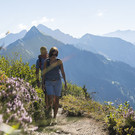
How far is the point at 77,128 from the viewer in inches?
171

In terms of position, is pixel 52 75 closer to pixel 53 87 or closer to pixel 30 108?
pixel 53 87

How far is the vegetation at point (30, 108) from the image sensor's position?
2031 mm

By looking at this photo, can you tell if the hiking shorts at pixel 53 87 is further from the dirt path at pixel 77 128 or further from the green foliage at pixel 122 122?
the green foliage at pixel 122 122

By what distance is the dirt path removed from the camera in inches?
157

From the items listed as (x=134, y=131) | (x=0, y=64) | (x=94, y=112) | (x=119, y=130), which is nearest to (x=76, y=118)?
(x=94, y=112)

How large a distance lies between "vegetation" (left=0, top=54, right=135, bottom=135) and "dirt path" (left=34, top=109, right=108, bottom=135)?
227 millimetres

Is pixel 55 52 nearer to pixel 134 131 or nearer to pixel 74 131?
pixel 74 131

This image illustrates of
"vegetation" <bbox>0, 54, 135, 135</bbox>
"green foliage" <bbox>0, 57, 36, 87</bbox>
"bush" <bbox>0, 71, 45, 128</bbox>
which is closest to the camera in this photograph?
"bush" <bbox>0, 71, 45, 128</bbox>

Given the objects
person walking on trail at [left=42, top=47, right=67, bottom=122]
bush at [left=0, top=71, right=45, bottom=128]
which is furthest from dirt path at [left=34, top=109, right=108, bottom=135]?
bush at [left=0, top=71, right=45, bottom=128]

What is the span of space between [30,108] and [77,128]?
1533mm

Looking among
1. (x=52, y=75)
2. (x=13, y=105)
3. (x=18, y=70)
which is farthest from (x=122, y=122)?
(x=18, y=70)

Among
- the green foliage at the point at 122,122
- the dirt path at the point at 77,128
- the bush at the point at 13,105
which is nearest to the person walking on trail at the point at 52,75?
the dirt path at the point at 77,128

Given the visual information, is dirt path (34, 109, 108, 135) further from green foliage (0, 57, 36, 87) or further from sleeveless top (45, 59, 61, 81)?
green foliage (0, 57, 36, 87)

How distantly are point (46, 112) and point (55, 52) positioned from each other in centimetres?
170
